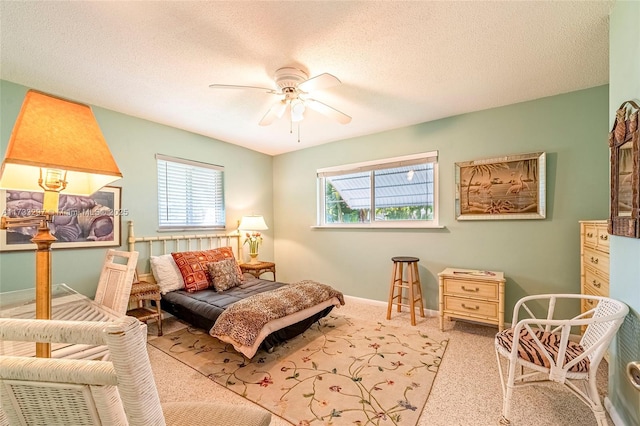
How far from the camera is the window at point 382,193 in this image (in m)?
3.53

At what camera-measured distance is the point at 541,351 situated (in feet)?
4.93

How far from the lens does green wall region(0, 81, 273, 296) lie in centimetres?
239

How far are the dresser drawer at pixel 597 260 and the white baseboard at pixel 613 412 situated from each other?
0.87 meters

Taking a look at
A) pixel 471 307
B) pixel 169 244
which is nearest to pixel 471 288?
pixel 471 307

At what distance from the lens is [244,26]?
1.73m

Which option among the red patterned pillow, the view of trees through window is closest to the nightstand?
the red patterned pillow

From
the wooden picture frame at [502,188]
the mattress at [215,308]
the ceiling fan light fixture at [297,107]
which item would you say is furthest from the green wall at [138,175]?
the wooden picture frame at [502,188]

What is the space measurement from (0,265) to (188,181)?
6.35ft

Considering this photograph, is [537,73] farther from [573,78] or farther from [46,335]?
[46,335]

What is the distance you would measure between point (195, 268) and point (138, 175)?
1313 mm

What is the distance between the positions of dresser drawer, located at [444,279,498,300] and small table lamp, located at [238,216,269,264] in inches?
103

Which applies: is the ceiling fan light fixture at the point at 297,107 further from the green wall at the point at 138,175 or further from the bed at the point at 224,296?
the green wall at the point at 138,175

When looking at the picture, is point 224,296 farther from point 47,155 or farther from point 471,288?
point 471,288

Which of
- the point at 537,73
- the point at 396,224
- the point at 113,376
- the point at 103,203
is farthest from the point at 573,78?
the point at 103,203
